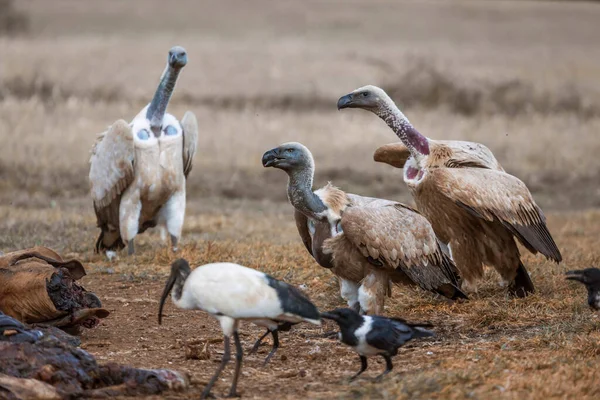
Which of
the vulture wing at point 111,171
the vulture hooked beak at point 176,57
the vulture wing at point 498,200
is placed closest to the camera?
the vulture wing at point 498,200

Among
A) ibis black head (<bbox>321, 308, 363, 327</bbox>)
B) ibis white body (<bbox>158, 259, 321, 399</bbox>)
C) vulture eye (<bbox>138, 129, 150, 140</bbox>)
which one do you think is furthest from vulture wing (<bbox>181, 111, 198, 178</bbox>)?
ibis black head (<bbox>321, 308, 363, 327</bbox>)

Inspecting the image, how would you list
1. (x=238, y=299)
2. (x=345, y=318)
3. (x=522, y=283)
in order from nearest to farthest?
(x=238, y=299), (x=345, y=318), (x=522, y=283)

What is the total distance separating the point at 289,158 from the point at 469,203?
4.95 feet

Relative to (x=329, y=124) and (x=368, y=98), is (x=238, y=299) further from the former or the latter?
(x=329, y=124)

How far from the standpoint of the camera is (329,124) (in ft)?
66.3

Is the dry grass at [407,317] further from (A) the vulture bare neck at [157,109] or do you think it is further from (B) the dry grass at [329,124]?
(A) the vulture bare neck at [157,109]

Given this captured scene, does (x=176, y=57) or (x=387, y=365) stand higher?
(x=176, y=57)

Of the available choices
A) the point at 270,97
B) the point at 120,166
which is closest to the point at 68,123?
the point at 270,97

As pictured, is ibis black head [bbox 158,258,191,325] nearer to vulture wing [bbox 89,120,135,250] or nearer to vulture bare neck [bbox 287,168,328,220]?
vulture bare neck [bbox 287,168,328,220]

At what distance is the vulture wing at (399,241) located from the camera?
22.5 ft

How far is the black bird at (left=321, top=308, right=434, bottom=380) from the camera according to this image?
5.61m

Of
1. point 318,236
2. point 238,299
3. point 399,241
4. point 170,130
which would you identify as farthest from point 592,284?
point 170,130

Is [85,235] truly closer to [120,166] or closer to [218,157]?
[120,166]

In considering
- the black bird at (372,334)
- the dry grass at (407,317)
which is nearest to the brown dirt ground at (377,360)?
the dry grass at (407,317)
